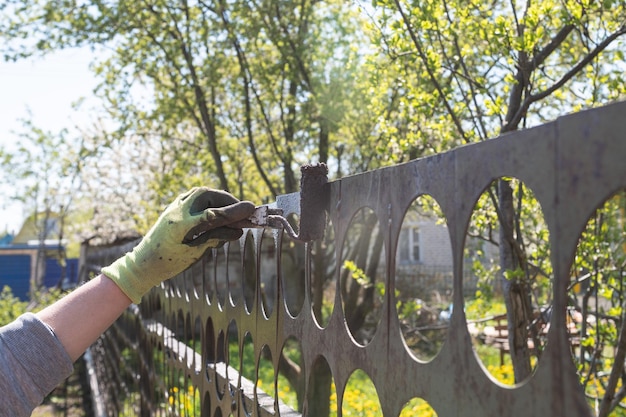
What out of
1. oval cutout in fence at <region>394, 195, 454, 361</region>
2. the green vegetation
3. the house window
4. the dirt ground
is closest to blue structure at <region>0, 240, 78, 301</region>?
the house window

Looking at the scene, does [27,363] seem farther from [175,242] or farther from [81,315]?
[175,242]

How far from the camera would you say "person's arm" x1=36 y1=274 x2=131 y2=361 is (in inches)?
69.4

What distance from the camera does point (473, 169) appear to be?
1.00 meters

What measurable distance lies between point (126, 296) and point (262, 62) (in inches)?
258

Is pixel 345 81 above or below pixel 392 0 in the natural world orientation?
above

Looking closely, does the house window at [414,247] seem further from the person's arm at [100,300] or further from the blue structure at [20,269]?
the person's arm at [100,300]

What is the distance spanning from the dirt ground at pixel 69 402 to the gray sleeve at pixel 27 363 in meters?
8.31

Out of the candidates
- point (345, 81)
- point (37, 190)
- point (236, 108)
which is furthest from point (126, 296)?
point (37, 190)

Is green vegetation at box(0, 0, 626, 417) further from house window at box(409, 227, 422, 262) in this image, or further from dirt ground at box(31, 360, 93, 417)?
house window at box(409, 227, 422, 262)

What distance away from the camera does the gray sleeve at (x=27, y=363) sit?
1650 millimetres

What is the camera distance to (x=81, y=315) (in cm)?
179

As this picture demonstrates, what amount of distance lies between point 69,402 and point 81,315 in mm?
9572

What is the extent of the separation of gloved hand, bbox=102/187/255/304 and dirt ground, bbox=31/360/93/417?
8.28m

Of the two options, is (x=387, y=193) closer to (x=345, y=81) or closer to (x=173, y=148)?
(x=345, y=81)
